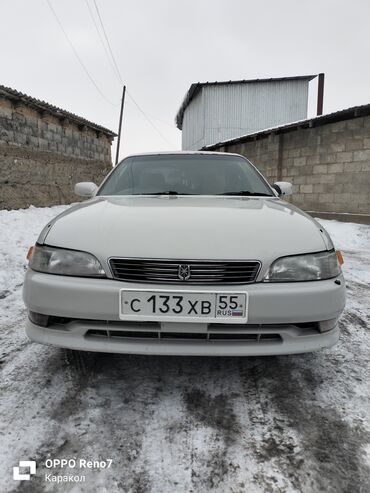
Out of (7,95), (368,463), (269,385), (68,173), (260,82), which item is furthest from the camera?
(260,82)

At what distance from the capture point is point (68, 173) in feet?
36.8

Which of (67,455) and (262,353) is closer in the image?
(67,455)

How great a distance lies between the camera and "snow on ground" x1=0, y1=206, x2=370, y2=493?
1339 mm

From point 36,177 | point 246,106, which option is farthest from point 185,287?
point 246,106

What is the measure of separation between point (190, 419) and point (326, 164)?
8.83 m

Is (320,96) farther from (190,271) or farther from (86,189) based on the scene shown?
(190,271)

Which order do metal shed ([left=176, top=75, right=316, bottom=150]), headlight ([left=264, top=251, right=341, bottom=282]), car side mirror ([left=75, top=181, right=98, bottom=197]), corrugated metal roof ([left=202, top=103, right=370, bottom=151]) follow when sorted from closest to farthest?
headlight ([left=264, top=251, right=341, bottom=282]) → car side mirror ([left=75, top=181, right=98, bottom=197]) → corrugated metal roof ([left=202, top=103, right=370, bottom=151]) → metal shed ([left=176, top=75, right=316, bottom=150])

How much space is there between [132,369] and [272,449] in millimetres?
925

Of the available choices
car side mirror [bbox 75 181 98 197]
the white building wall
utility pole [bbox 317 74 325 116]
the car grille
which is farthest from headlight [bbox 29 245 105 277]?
the white building wall

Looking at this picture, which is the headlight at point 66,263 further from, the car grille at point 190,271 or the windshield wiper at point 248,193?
the windshield wiper at point 248,193

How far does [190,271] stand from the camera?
5.45 ft

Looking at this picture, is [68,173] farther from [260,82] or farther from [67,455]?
[260,82]

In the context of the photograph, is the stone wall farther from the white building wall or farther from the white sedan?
the white building wall

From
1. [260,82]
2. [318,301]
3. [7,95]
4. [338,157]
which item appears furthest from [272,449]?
[260,82]
